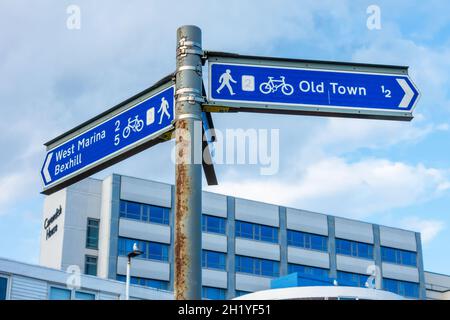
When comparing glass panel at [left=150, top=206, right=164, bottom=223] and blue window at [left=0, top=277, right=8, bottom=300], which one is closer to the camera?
blue window at [left=0, top=277, right=8, bottom=300]

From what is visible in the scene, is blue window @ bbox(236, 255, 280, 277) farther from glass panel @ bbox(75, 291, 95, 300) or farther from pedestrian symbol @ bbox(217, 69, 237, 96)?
pedestrian symbol @ bbox(217, 69, 237, 96)

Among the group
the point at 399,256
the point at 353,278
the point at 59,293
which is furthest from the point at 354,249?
the point at 59,293

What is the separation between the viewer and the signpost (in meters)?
5.55

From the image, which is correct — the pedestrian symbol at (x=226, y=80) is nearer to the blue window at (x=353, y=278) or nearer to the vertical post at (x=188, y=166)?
the vertical post at (x=188, y=166)

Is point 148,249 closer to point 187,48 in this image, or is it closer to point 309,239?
point 309,239

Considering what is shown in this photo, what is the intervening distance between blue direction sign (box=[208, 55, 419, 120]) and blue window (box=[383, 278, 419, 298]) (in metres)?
72.8

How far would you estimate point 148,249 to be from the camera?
211 feet

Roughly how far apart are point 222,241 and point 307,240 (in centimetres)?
1023

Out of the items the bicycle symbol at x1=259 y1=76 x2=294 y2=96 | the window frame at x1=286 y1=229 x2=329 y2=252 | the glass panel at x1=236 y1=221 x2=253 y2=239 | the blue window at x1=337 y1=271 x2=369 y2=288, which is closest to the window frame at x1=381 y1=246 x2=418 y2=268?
the blue window at x1=337 y1=271 x2=369 y2=288

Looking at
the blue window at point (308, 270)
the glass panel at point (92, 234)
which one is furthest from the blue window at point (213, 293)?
the glass panel at point (92, 234)

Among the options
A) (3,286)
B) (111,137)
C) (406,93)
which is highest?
(3,286)

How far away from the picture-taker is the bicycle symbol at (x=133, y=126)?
594cm

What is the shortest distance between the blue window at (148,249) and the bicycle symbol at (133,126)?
190ft
